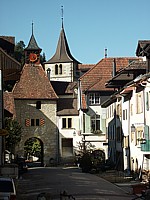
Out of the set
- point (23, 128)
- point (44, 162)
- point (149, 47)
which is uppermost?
point (149, 47)

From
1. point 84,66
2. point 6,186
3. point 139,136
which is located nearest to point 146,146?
point 139,136

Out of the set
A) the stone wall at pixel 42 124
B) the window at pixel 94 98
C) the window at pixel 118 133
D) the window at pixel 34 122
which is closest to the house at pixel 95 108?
the window at pixel 94 98

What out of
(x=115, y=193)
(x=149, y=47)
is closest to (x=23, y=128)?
(x=149, y=47)

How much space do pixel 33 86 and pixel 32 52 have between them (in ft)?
33.4

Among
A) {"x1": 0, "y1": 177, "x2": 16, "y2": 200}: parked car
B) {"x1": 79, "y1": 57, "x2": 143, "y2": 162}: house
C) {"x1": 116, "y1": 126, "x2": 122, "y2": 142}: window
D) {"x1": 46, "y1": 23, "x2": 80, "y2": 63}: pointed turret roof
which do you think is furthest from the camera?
{"x1": 46, "y1": 23, "x2": 80, "y2": 63}: pointed turret roof

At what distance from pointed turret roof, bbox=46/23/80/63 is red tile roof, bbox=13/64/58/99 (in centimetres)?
3575

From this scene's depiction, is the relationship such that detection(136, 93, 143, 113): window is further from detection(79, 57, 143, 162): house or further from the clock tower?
the clock tower

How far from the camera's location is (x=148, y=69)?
37.4m

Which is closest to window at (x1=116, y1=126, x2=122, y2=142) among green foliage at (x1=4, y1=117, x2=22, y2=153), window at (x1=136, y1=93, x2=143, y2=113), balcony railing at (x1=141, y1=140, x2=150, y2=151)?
window at (x1=136, y1=93, x2=143, y2=113)

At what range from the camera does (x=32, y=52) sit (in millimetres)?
77625

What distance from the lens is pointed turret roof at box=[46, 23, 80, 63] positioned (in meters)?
107

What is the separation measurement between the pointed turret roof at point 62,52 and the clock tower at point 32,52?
2403cm

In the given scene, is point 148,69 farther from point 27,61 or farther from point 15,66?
point 27,61

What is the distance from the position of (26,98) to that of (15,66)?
1503 inches
